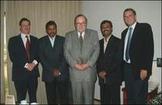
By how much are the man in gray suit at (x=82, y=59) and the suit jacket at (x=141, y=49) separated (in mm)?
569

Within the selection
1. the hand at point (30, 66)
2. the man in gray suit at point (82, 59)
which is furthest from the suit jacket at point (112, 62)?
the hand at point (30, 66)

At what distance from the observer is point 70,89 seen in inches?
196

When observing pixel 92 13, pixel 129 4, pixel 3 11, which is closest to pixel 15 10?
pixel 3 11

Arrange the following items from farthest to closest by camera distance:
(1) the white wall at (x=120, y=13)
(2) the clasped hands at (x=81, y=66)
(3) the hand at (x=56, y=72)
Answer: (1) the white wall at (x=120, y=13) < (3) the hand at (x=56, y=72) < (2) the clasped hands at (x=81, y=66)

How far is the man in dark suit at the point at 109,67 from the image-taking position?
466 centimetres

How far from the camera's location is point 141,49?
4.31m

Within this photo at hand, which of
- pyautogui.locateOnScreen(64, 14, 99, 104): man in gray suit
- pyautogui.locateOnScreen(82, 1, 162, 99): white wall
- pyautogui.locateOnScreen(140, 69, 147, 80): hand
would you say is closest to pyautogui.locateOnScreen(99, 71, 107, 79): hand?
pyautogui.locateOnScreen(64, 14, 99, 104): man in gray suit

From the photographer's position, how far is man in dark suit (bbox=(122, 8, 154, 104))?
429cm

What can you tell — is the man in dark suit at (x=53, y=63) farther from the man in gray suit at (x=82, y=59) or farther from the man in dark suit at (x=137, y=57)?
the man in dark suit at (x=137, y=57)

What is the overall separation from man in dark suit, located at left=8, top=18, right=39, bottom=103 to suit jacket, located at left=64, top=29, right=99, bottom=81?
1.80 feet

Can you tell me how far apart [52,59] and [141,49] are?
52.3 inches

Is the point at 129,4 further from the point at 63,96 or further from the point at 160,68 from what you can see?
the point at 63,96

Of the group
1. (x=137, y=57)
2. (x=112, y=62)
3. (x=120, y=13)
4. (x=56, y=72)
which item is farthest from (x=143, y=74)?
(x=120, y=13)

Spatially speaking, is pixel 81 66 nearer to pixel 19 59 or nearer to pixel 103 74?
pixel 103 74
